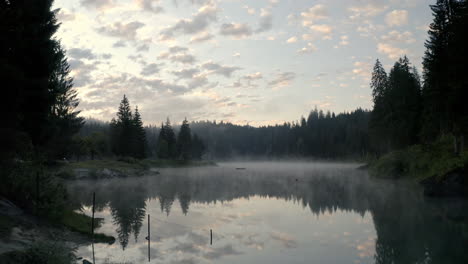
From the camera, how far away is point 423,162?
44.1 metres

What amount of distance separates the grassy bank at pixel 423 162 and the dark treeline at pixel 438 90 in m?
2.11

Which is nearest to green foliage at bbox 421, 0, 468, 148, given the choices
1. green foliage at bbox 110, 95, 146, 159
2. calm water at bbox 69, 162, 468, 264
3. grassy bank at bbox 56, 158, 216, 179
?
calm water at bbox 69, 162, 468, 264

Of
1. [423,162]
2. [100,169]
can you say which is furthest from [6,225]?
[100,169]

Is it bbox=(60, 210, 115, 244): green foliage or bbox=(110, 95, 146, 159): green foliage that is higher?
bbox=(110, 95, 146, 159): green foliage

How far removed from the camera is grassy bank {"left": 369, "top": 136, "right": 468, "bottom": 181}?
A: 34.8 m

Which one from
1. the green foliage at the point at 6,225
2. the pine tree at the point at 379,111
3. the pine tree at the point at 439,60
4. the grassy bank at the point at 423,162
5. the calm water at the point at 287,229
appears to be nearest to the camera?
the green foliage at the point at 6,225

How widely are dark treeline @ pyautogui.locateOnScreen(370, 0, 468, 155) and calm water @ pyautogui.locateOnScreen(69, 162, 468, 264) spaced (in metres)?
10.3

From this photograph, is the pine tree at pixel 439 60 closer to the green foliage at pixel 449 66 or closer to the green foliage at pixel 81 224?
the green foliage at pixel 449 66

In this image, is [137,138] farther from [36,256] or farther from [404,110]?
[36,256]

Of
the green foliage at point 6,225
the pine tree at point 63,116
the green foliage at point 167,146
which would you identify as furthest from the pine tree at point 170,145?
the green foliage at point 6,225

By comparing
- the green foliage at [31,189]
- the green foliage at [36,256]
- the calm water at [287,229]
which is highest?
the green foliage at [31,189]

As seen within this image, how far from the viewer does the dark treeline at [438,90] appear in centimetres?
3341

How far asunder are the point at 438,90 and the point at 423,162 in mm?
10455

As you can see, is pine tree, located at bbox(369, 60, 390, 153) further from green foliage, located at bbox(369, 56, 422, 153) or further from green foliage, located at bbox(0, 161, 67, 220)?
green foliage, located at bbox(0, 161, 67, 220)
